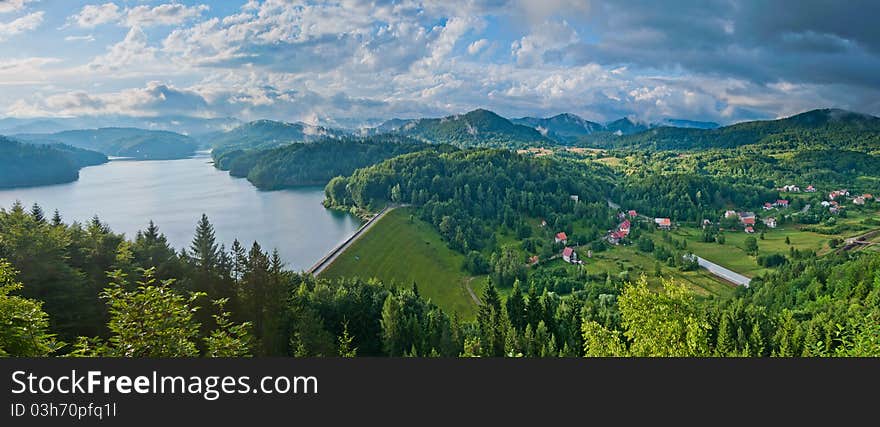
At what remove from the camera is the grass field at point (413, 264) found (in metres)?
52.8

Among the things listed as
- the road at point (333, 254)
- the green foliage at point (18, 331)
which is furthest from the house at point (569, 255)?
the green foliage at point (18, 331)

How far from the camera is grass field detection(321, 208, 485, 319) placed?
52844 millimetres

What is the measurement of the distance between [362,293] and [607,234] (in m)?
58.0

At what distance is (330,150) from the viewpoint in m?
158

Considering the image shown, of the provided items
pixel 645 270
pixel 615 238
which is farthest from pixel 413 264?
pixel 615 238

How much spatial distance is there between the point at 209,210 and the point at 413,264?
44.9 meters

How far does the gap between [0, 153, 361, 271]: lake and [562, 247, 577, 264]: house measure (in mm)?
30679

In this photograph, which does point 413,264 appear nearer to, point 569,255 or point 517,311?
point 569,255

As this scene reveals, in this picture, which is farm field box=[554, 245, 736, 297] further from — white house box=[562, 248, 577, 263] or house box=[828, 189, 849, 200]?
house box=[828, 189, 849, 200]

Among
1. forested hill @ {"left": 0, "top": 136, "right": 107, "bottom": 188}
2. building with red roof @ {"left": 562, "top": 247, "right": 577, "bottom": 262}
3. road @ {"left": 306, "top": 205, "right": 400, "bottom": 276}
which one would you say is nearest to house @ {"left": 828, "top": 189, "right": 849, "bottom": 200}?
building with red roof @ {"left": 562, "top": 247, "right": 577, "bottom": 262}

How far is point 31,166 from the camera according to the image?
137 m

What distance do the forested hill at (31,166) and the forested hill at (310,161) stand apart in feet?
143

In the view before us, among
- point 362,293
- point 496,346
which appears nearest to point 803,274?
point 496,346

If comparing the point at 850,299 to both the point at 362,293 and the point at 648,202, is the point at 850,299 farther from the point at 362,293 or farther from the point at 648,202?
the point at 648,202
